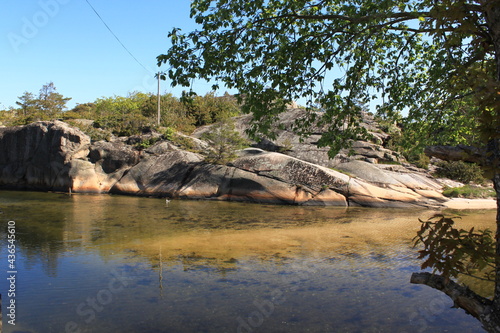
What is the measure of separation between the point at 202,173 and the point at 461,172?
1651 centimetres

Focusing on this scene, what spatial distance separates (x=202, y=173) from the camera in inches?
849

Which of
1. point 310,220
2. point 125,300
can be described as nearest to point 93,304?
point 125,300

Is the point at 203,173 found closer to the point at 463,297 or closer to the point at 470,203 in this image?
the point at 470,203

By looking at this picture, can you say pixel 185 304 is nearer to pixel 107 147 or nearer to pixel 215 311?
pixel 215 311

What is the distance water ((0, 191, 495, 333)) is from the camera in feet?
17.5

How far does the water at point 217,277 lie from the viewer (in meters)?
5.34

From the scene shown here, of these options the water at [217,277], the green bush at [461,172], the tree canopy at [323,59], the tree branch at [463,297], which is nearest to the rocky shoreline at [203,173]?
the green bush at [461,172]

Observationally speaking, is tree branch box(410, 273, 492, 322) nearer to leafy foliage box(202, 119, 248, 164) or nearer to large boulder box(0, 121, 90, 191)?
leafy foliage box(202, 119, 248, 164)

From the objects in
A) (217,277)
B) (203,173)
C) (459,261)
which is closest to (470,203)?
(203,173)

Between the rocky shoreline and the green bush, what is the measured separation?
2081 mm

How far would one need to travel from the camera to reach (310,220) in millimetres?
14500

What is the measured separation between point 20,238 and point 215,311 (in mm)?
7294

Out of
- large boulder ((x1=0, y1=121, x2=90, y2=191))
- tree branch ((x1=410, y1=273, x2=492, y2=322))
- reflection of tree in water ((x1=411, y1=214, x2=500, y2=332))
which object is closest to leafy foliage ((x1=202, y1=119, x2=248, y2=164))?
large boulder ((x1=0, y1=121, x2=90, y2=191))

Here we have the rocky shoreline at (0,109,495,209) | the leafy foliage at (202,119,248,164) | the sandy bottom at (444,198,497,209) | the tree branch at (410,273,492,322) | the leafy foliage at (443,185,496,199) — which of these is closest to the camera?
the tree branch at (410,273,492,322)
